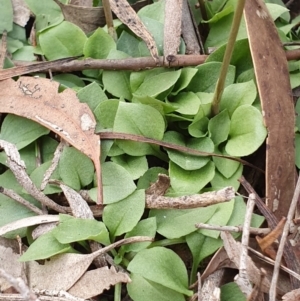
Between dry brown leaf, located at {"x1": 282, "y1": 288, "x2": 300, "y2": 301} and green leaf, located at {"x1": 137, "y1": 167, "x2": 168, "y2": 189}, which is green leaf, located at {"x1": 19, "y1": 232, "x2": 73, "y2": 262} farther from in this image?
dry brown leaf, located at {"x1": 282, "y1": 288, "x2": 300, "y2": 301}

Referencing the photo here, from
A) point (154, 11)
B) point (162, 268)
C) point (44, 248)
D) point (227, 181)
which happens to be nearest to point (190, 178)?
point (227, 181)

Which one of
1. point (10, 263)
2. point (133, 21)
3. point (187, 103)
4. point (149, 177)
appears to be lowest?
point (10, 263)

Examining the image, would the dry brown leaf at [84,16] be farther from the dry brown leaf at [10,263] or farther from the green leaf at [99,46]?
the dry brown leaf at [10,263]

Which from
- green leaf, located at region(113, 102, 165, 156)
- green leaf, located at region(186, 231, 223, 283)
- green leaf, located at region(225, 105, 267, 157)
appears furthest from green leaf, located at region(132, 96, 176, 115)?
green leaf, located at region(186, 231, 223, 283)

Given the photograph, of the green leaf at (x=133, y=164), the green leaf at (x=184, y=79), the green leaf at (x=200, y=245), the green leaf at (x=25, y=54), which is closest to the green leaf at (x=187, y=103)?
the green leaf at (x=184, y=79)

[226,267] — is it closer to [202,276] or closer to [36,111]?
[202,276]

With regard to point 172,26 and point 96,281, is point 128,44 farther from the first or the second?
point 96,281

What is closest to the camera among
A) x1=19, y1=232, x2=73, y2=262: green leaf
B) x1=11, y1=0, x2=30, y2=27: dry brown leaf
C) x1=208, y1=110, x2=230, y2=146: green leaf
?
x1=19, y1=232, x2=73, y2=262: green leaf
